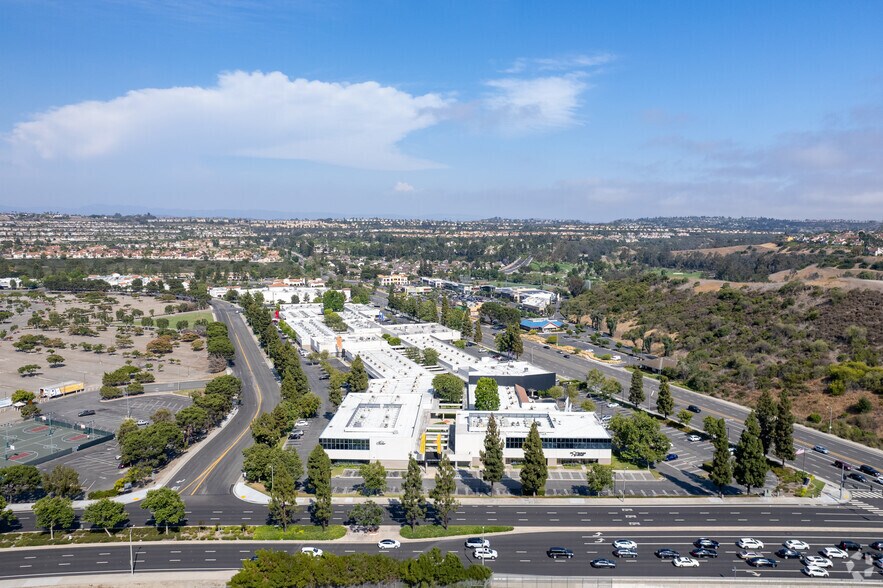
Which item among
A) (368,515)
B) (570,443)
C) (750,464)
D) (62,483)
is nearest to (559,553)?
(368,515)

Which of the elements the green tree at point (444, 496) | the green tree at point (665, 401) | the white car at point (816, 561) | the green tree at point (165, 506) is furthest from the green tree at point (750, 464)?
the green tree at point (165, 506)

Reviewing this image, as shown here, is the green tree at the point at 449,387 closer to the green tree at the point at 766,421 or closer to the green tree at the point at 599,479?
the green tree at the point at 599,479

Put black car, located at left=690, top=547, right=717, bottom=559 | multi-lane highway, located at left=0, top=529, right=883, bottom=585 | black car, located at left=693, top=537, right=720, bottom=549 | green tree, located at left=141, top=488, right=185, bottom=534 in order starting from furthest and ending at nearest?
green tree, located at left=141, top=488, right=185, bottom=534 < black car, located at left=693, top=537, right=720, bottom=549 < black car, located at left=690, top=547, right=717, bottom=559 < multi-lane highway, located at left=0, top=529, right=883, bottom=585

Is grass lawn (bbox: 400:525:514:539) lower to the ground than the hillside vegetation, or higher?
lower

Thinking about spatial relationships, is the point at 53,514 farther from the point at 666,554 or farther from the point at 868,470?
the point at 868,470

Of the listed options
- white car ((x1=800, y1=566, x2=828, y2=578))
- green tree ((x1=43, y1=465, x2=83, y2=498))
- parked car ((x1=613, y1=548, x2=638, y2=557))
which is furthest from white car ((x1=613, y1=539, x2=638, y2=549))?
green tree ((x1=43, y1=465, x2=83, y2=498))

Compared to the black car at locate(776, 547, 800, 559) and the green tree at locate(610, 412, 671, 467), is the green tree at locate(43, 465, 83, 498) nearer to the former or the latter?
the green tree at locate(610, 412, 671, 467)

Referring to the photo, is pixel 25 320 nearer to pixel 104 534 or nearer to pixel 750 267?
pixel 104 534

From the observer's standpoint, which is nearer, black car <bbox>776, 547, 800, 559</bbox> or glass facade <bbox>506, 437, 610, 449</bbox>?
black car <bbox>776, 547, 800, 559</bbox>
